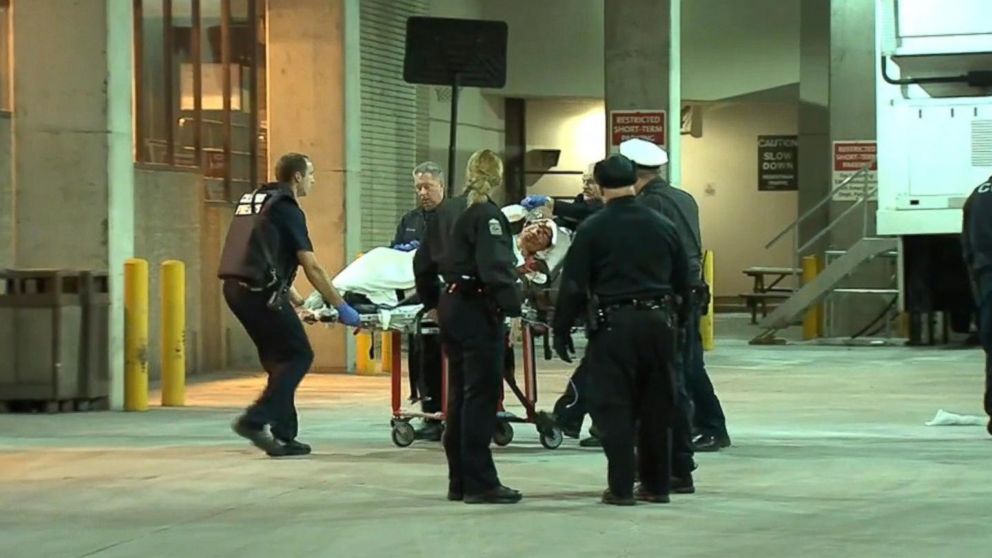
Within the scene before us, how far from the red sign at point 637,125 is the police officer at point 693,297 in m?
11.4

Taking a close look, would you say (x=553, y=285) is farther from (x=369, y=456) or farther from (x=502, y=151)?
(x=502, y=151)

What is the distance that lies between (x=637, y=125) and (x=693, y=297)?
43.2 ft

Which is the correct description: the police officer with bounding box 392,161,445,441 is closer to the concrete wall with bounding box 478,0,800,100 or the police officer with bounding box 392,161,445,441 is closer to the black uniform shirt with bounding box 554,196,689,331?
the black uniform shirt with bounding box 554,196,689,331

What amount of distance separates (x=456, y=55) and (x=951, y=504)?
8.01 meters

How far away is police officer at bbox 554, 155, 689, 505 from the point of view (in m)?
9.95

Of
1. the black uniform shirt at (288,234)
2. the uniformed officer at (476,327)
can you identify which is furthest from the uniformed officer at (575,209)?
the uniformed officer at (476,327)

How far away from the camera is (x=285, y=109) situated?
2105cm

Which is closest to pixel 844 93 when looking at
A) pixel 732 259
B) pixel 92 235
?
pixel 732 259

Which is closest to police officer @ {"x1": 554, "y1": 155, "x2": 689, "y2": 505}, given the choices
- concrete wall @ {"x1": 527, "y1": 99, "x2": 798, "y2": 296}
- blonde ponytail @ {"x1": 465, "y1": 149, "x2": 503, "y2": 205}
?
blonde ponytail @ {"x1": 465, "y1": 149, "x2": 503, "y2": 205}

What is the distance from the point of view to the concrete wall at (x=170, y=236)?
19156mm

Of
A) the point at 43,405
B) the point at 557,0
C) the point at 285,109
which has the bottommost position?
the point at 43,405

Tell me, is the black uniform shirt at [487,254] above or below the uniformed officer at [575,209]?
below

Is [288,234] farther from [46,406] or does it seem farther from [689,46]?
[689,46]

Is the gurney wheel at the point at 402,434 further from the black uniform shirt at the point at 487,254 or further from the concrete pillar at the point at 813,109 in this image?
the concrete pillar at the point at 813,109
